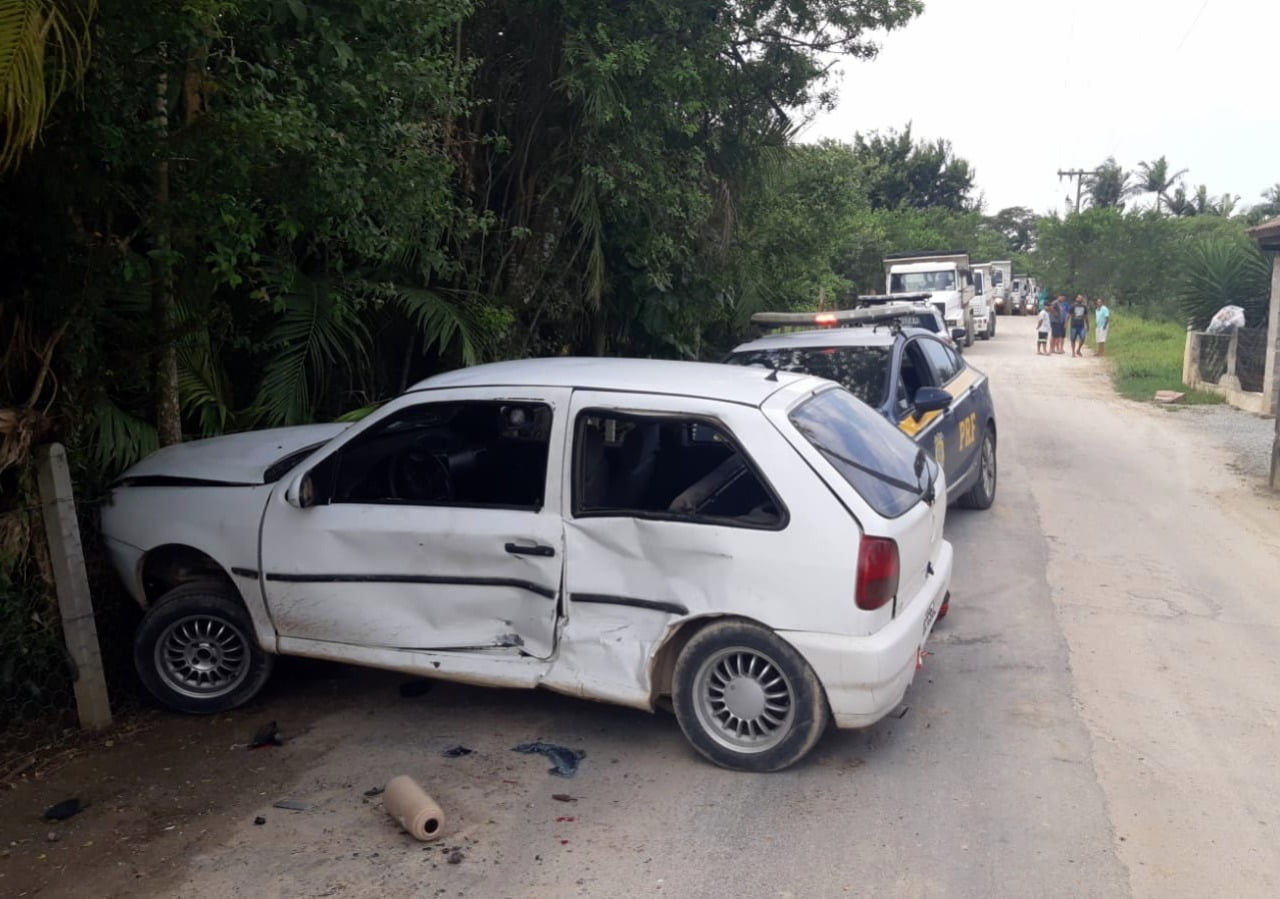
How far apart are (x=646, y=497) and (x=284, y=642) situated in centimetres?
190

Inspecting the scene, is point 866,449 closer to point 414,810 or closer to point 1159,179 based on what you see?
point 414,810

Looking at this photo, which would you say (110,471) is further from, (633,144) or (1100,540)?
(1100,540)

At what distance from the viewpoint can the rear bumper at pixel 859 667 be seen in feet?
15.6

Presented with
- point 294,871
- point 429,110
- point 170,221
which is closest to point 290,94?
point 170,221

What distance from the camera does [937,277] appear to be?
33.3 meters

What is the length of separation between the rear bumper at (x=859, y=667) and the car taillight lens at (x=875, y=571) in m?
0.15

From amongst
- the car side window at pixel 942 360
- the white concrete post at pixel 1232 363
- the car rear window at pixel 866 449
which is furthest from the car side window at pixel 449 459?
the white concrete post at pixel 1232 363

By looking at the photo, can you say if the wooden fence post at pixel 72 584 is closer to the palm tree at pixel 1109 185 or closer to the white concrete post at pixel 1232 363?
the white concrete post at pixel 1232 363

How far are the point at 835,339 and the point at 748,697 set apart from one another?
457 cm

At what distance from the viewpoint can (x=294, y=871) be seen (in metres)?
4.26

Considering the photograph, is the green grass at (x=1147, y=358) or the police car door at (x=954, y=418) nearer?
the police car door at (x=954, y=418)

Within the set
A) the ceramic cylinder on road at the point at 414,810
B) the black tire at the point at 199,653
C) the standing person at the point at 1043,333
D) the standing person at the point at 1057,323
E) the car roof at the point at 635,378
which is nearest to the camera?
the ceramic cylinder on road at the point at 414,810

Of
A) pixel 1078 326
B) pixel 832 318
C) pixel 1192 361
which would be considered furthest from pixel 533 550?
pixel 1078 326

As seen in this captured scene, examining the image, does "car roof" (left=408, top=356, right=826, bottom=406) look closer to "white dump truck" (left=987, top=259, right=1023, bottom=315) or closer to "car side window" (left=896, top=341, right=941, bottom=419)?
→ "car side window" (left=896, top=341, right=941, bottom=419)
